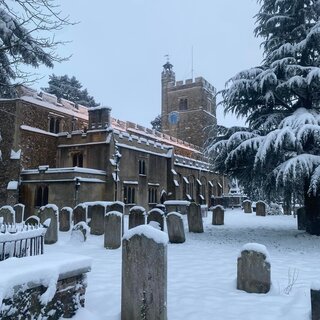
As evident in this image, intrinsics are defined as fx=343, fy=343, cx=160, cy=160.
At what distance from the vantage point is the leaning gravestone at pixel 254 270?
5180mm

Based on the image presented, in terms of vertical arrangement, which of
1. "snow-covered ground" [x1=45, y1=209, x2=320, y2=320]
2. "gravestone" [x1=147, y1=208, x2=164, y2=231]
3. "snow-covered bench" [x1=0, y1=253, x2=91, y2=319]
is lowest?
"snow-covered ground" [x1=45, y1=209, x2=320, y2=320]

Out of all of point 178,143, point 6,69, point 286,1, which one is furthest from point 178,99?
point 6,69

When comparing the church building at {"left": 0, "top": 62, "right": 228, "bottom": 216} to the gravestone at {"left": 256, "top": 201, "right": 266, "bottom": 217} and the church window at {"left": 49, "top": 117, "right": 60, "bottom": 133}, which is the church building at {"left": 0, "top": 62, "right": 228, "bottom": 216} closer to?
the church window at {"left": 49, "top": 117, "right": 60, "bottom": 133}

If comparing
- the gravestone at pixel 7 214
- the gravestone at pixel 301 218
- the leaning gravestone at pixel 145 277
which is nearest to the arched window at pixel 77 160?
the gravestone at pixel 7 214

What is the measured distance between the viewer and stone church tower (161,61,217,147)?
5256cm

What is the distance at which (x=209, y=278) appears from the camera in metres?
6.02

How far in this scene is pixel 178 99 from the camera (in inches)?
2168

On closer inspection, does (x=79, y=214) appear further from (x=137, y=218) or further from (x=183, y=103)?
(x=183, y=103)

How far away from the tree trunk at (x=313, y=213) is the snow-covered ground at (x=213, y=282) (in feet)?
3.13

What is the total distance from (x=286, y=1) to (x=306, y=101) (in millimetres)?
4001

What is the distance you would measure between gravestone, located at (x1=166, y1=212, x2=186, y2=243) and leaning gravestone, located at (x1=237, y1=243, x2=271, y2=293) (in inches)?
185

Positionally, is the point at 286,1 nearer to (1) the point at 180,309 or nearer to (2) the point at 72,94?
(1) the point at 180,309

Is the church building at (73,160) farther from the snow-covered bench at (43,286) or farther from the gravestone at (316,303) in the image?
the snow-covered bench at (43,286)

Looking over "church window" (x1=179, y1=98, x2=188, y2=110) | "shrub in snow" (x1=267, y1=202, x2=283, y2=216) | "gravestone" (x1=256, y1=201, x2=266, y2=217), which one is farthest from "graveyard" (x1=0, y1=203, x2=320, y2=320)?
"church window" (x1=179, y1=98, x2=188, y2=110)
